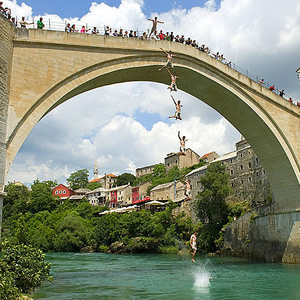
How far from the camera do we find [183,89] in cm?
1836

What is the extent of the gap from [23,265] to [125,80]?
8806mm

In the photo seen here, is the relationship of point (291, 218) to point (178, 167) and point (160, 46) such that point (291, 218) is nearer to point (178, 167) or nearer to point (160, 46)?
point (160, 46)

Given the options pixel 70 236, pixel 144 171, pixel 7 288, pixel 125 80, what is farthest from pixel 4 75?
pixel 144 171

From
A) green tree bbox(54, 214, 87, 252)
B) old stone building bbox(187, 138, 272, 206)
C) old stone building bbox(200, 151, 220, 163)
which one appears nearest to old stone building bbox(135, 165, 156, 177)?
old stone building bbox(200, 151, 220, 163)

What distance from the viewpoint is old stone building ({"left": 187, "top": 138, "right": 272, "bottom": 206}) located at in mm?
33906

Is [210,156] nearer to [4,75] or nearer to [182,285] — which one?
[182,285]

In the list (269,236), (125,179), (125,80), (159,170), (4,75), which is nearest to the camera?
(4,75)

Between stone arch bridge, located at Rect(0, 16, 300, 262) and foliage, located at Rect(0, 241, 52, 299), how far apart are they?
2.07 m

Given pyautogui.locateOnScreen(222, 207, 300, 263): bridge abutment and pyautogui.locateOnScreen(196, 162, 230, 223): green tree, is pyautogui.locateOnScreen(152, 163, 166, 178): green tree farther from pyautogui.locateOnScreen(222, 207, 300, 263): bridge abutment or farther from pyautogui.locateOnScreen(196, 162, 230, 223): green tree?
pyautogui.locateOnScreen(222, 207, 300, 263): bridge abutment

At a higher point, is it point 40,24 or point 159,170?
point 159,170

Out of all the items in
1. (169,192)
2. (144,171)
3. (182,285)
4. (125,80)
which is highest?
(144,171)

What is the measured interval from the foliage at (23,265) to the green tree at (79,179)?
74972mm

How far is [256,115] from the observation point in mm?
18438

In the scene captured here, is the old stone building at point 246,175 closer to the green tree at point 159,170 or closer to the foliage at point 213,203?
the foliage at point 213,203
